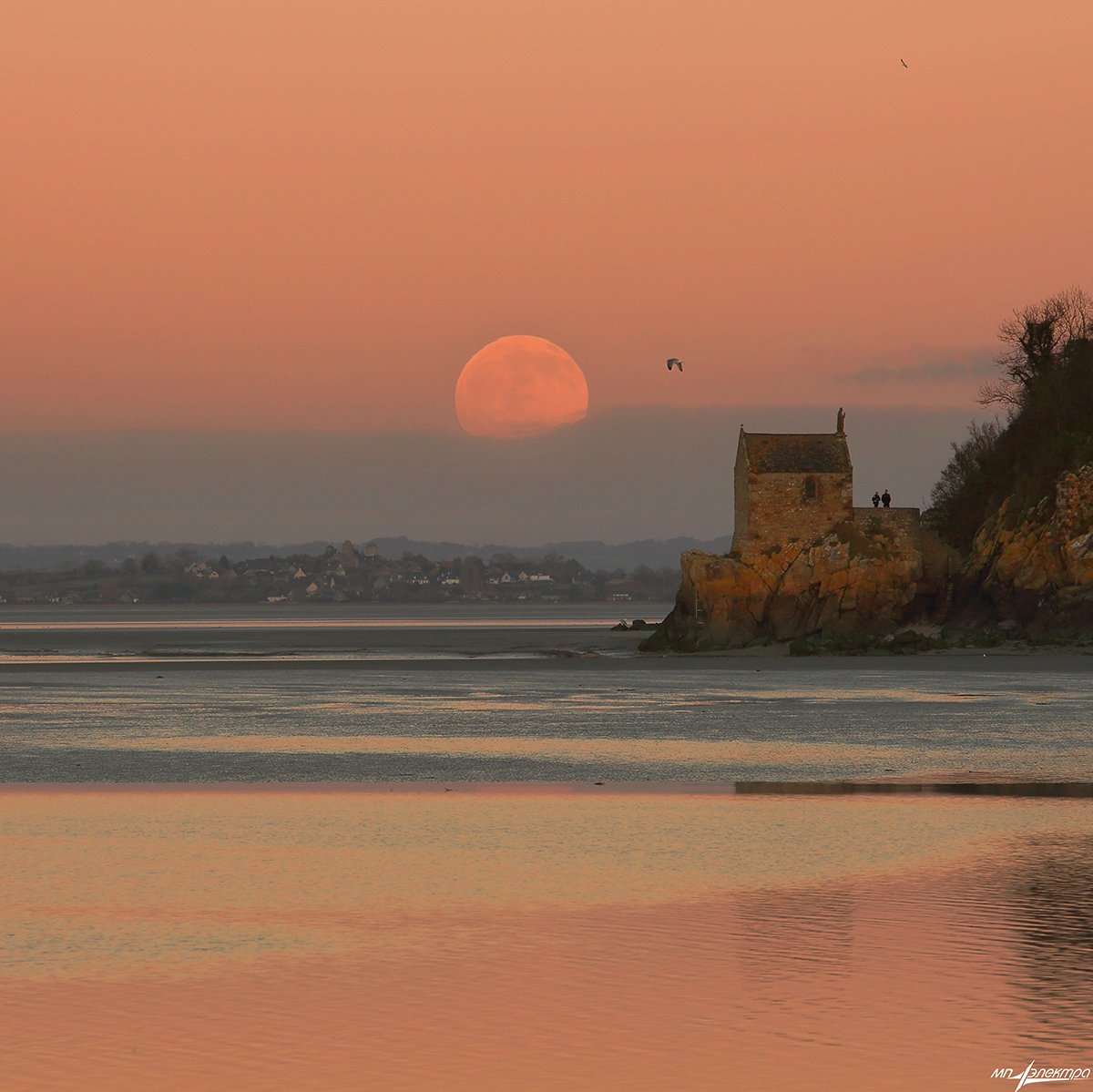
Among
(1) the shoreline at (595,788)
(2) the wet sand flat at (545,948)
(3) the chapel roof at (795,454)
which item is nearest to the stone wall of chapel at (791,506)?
(3) the chapel roof at (795,454)

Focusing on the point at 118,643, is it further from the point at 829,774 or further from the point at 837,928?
the point at 837,928

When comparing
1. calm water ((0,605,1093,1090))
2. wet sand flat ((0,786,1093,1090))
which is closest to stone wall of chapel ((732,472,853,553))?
calm water ((0,605,1093,1090))

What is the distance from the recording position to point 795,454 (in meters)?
90.9

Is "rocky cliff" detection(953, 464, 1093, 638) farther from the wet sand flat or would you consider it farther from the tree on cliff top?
the wet sand flat

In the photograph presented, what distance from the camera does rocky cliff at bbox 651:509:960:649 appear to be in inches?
3332

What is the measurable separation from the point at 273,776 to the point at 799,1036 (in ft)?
54.1

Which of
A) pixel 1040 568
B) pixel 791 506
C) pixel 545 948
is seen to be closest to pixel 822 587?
pixel 791 506

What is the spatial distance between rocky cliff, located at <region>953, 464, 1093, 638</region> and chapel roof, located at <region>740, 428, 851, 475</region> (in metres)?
10.5

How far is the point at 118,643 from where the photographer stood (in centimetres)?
10038

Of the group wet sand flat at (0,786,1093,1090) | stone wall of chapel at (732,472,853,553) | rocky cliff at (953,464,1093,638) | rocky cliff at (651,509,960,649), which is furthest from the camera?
stone wall of chapel at (732,472,853,553)

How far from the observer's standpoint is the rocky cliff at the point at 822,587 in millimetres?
84625

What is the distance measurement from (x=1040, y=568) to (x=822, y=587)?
11622mm

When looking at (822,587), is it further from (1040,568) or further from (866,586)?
(1040,568)

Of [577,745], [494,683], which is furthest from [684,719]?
[494,683]
